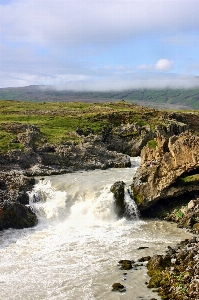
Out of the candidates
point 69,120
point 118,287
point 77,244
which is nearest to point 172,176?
point 77,244

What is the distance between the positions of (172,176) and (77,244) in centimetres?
1529

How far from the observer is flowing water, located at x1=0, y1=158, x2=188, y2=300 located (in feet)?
88.1

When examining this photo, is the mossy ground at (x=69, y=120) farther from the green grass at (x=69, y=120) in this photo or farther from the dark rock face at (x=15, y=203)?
the dark rock face at (x=15, y=203)

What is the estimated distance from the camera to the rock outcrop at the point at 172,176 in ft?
143

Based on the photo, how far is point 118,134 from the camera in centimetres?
8194

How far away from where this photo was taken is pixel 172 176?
43.7 meters

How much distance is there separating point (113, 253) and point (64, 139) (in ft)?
141

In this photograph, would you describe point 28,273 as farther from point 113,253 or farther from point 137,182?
point 137,182

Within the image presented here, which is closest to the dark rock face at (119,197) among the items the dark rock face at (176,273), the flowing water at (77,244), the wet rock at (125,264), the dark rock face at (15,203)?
the flowing water at (77,244)

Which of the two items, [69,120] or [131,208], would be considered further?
[69,120]

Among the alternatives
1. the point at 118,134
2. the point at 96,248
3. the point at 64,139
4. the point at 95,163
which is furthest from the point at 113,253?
the point at 118,134

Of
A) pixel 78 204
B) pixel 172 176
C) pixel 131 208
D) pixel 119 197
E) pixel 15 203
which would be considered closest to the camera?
pixel 15 203

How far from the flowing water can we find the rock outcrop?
2.23 meters

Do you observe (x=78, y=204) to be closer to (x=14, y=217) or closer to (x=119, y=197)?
(x=119, y=197)
